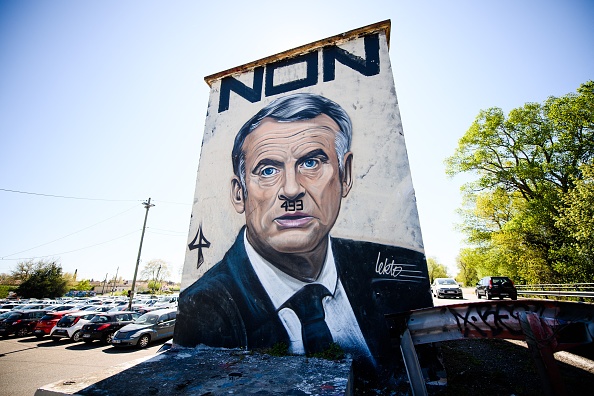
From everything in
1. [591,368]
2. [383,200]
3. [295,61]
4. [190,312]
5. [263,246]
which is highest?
[295,61]

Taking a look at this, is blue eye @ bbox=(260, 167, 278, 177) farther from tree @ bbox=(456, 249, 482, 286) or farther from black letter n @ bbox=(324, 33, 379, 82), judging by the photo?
tree @ bbox=(456, 249, 482, 286)

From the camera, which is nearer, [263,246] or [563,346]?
[563,346]

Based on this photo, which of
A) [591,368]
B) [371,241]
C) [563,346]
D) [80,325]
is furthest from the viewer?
[80,325]

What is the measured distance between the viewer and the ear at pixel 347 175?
21.1 feet

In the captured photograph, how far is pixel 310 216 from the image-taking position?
6.53 metres

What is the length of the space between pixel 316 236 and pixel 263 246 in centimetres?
148

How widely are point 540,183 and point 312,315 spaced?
20813 mm

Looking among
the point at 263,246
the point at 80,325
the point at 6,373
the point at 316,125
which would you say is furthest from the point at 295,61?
Answer: the point at 80,325

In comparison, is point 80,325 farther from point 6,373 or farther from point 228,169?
point 228,169

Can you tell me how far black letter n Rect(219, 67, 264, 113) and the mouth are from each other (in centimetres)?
427

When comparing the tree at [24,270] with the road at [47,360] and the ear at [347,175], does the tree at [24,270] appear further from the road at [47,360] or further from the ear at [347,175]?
the ear at [347,175]

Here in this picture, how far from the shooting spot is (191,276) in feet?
23.4

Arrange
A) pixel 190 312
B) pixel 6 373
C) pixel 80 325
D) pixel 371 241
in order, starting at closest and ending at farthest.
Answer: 1. pixel 371 241
2. pixel 190 312
3. pixel 6 373
4. pixel 80 325

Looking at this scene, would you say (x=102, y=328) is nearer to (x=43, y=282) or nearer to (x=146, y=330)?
(x=146, y=330)
